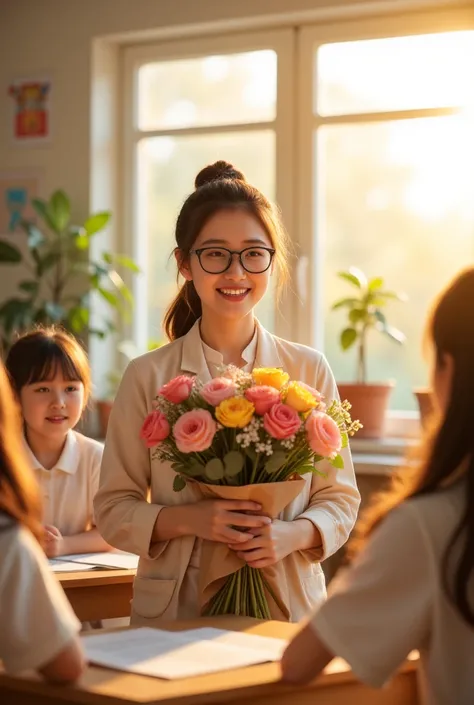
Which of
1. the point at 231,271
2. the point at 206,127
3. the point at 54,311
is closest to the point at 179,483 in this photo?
the point at 231,271

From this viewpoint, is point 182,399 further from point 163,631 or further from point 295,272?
point 295,272

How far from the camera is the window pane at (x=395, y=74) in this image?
4.78 meters

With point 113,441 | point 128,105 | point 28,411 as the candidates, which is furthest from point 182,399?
point 128,105

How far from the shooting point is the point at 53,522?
3.36m

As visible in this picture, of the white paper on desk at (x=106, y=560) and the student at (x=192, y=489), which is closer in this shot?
the student at (x=192, y=489)

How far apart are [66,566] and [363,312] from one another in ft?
7.37

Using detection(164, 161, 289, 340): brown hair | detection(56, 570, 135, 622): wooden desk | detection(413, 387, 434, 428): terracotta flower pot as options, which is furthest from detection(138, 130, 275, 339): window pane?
detection(164, 161, 289, 340): brown hair

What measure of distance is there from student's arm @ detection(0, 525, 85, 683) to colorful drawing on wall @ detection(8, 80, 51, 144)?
165 inches

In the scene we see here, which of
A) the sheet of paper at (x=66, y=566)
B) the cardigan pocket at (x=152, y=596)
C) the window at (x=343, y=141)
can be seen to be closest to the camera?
the cardigan pocket at (x=152, y=596)

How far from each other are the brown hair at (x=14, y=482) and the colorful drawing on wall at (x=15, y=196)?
4038 millimetres

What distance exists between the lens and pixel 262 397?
80.4 inches

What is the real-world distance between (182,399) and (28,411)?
54.6 inches

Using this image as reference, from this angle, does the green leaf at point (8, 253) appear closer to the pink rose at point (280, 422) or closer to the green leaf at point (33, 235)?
the green leaf at point (33, 235)

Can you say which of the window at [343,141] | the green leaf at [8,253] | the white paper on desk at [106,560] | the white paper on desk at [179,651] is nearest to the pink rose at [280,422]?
the white paper on desk at [179,651]
